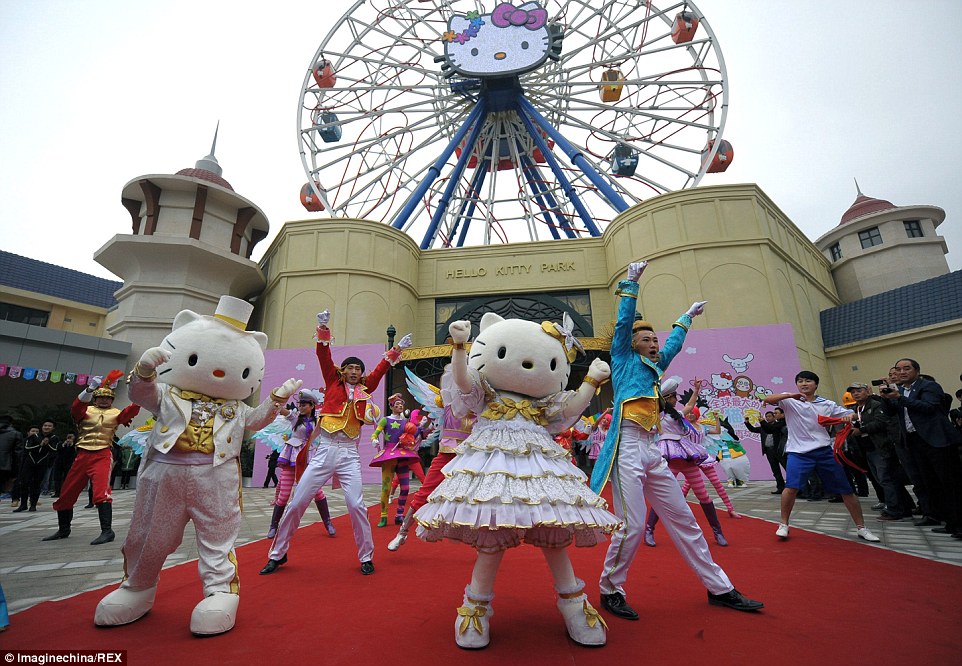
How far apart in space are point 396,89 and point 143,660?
19.0 metres

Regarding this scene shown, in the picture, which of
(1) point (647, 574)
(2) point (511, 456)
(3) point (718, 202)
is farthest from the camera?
(3) point (718, 202)

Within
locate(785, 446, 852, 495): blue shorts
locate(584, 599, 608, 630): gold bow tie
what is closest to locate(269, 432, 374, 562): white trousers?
locate(584, 599, 608, 630): gold bow tie

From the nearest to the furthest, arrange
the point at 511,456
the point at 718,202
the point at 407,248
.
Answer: the point at 511,456, the point at 718,202, the point at 407,248

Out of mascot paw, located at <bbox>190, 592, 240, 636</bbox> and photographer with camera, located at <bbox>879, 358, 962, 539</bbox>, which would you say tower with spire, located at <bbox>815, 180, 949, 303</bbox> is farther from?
mascot paw, located at <bbox>190, 592, 240, 636</bbox>

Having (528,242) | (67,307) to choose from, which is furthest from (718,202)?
(67,307)

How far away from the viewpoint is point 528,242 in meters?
16.2

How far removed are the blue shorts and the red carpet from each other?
702 mm

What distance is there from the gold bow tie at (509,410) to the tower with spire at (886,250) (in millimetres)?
21072

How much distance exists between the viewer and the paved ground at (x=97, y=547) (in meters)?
3.24

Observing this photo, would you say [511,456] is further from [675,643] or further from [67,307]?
[67,307]

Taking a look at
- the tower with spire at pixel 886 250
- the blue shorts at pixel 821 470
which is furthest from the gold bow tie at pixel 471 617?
the tower with spire at pixel 886 250

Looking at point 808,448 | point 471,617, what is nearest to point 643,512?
point 471,617

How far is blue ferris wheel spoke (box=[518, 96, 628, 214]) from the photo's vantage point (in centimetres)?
1670

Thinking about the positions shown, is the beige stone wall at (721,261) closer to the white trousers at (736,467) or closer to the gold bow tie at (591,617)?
the white trousers at (736,467)
